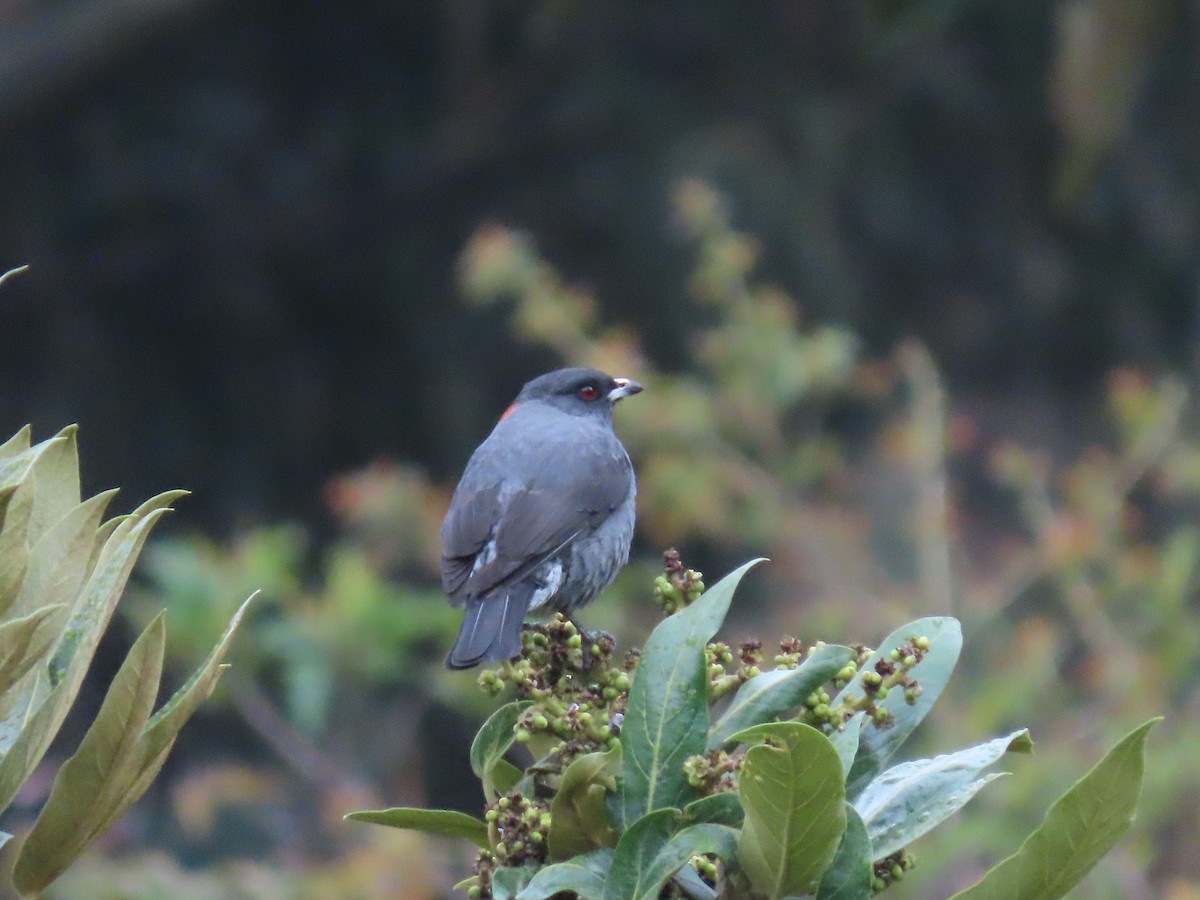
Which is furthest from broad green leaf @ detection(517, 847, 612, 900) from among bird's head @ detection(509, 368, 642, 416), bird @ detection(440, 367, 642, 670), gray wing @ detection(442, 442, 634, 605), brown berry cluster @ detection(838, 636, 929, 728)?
bird's head @ detection(509, 368, 642, 416)

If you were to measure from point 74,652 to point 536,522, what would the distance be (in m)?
2.10

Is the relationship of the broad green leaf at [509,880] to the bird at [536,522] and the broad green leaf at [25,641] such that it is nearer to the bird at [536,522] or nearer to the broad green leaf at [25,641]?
the broad green leaf at [25,641]

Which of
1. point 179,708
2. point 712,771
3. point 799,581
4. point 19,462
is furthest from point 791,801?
point 799,581

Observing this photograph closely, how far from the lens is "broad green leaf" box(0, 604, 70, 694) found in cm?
145

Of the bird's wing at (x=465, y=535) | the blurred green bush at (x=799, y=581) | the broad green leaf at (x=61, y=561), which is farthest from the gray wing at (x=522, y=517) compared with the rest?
the blurred green bush at (x=799, y=581)

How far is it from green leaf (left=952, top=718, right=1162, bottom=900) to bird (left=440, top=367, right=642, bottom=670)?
1.68 meters

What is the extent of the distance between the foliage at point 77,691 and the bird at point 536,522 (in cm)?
154

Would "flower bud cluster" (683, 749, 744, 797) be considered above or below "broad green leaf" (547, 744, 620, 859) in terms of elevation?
above

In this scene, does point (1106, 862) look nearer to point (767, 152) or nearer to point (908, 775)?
point (908, 775)

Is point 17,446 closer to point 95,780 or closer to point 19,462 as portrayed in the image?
point 19,462

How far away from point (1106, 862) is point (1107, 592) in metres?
1.26

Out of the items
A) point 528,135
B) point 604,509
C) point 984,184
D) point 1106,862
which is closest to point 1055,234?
point 984,184

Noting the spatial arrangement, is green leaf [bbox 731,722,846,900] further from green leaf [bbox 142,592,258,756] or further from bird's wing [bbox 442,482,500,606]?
bird's wing [bbox 442,482,500,606]

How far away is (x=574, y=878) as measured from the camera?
151 cm
